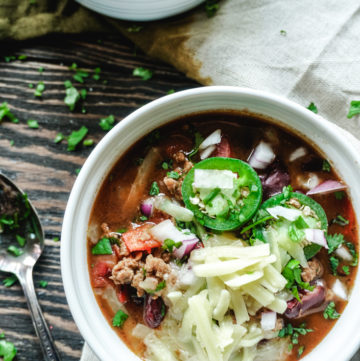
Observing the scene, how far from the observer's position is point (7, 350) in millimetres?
3312

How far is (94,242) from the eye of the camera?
110 inches

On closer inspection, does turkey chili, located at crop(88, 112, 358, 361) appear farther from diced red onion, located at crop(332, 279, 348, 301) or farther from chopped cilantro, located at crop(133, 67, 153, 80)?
chopped cilantro, located at crop(133, 67, 153, 80)

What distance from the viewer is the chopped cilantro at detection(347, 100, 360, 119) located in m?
3.17

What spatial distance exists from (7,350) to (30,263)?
1.83 ft

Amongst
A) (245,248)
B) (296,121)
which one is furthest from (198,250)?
(296,121)

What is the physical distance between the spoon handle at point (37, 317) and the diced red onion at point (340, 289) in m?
1.72

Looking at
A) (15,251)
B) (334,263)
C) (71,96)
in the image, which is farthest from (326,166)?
(15,251)


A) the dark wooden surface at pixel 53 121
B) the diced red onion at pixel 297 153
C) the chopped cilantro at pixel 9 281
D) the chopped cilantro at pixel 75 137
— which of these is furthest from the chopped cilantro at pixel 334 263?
the chopped cilantro at pixel 9 281

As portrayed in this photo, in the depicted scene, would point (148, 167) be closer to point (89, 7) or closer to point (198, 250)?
point (198, 250)

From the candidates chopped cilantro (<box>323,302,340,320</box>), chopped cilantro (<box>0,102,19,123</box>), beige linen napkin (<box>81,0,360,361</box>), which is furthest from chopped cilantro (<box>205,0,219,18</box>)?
chopped cilantro (<box>323,302,340,320</box>)

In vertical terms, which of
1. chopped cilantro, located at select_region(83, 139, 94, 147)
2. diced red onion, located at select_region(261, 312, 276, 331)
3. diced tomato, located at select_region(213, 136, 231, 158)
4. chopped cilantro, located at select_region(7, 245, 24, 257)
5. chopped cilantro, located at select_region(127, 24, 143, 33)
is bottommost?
chopped cilantro, located at select_region(7, 245, 24, 257)

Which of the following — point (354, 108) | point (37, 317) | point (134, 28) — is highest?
point (354, 108)

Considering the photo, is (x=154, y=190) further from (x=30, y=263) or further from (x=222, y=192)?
(x=30, y=263)

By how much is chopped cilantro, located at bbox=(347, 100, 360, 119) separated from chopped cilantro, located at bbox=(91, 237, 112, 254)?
163 centimetres
